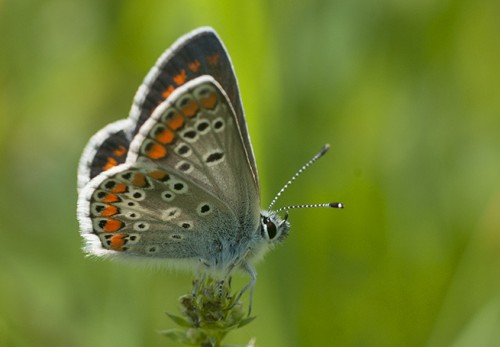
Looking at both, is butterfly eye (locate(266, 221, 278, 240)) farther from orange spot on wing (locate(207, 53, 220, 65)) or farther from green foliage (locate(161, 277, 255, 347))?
orange spot on wing (locate(207, 53, 220, 65))

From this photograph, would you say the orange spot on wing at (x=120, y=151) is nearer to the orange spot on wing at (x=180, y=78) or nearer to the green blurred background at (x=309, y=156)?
the orange spot on wing at (x=180, y=78)

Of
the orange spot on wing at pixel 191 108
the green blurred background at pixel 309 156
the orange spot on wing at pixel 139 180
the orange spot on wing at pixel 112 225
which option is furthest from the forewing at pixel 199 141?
the green blurred background at pixel 309 156

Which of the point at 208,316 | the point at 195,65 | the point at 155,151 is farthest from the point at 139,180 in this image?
the point at 208,316

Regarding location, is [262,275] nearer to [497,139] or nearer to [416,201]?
[416,201]

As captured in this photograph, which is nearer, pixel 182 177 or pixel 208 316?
pixel 208 316

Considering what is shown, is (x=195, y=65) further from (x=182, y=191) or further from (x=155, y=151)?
(x=182, y=191)

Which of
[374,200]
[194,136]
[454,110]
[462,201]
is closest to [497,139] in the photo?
[454,110]

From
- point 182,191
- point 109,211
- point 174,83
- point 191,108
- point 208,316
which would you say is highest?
point 174,83

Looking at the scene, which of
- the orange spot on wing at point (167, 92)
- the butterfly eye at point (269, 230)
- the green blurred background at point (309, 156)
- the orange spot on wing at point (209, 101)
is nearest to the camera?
the orange spot on wing at point (209, 101)
